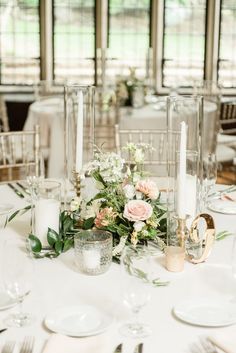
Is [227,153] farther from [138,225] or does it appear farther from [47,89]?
[138,225]

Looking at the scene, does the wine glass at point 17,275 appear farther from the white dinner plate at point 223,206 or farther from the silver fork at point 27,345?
the white dinner plate at point 223,206

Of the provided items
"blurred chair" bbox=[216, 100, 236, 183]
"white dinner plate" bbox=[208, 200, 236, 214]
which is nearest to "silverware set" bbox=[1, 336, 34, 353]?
"white dinner plate" bbox=[208, 200, 236, 214]

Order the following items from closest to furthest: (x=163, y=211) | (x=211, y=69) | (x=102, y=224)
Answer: (x=102, y=224) < (x=163, y=211) < (x=211, y=69)

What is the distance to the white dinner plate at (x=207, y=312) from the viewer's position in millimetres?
1466

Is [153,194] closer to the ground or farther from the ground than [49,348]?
farther from the ground

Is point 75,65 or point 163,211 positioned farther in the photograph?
point 75,65

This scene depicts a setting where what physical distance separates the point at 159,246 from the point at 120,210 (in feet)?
0.57

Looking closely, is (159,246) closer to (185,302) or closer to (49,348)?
(185,302)

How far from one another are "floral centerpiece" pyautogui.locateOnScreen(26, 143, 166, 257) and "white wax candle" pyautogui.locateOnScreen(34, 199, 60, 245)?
4 cm

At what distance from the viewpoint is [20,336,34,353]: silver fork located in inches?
52.9

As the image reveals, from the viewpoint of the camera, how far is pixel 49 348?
1336 millimetres

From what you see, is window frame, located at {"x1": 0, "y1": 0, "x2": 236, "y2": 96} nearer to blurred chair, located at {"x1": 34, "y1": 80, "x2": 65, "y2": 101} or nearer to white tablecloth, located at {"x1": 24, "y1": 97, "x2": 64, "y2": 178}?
blurred chair, located at {"x1": 34, "y1": 80, "x2": 65, "y2": 101}

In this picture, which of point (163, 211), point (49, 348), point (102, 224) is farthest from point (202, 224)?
point (49, 348)

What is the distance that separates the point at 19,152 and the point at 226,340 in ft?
12.9
